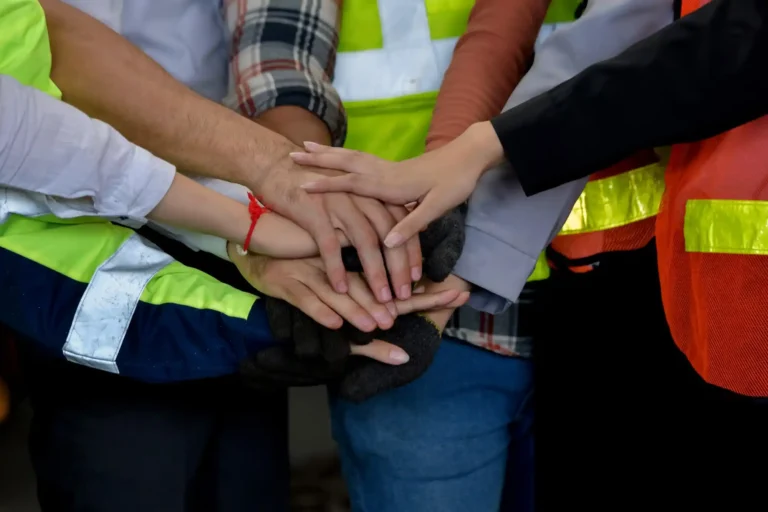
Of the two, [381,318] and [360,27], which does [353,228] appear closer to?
[381,318]

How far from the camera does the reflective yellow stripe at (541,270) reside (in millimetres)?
870

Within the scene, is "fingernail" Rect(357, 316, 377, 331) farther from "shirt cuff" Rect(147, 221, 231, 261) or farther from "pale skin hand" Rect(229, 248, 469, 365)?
"shirt cuff" Rect(147, 221, 231, 261)

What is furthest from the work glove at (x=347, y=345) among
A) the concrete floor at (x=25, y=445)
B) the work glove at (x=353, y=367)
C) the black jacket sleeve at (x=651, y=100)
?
the concrete floor at (x=25, y=445)

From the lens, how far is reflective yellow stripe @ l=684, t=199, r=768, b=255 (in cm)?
61

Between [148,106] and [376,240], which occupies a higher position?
[148,106]

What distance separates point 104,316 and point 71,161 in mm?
152

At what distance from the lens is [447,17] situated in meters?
0.95

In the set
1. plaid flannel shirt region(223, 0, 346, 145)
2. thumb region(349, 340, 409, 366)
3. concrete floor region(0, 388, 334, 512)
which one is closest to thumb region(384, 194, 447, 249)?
thumb region(349, 340, 409, 366)

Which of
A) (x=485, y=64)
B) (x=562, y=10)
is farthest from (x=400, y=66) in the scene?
(x=562, y=10)

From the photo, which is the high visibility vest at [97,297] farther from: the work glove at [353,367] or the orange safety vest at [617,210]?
the orange safety vest at [617,210]

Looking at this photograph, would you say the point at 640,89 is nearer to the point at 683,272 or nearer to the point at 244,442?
the point at 683,272

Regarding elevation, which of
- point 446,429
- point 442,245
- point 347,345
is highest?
point 442,245

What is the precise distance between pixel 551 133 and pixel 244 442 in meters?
0.52

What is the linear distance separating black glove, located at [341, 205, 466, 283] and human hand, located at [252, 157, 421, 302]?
0.04 ft
